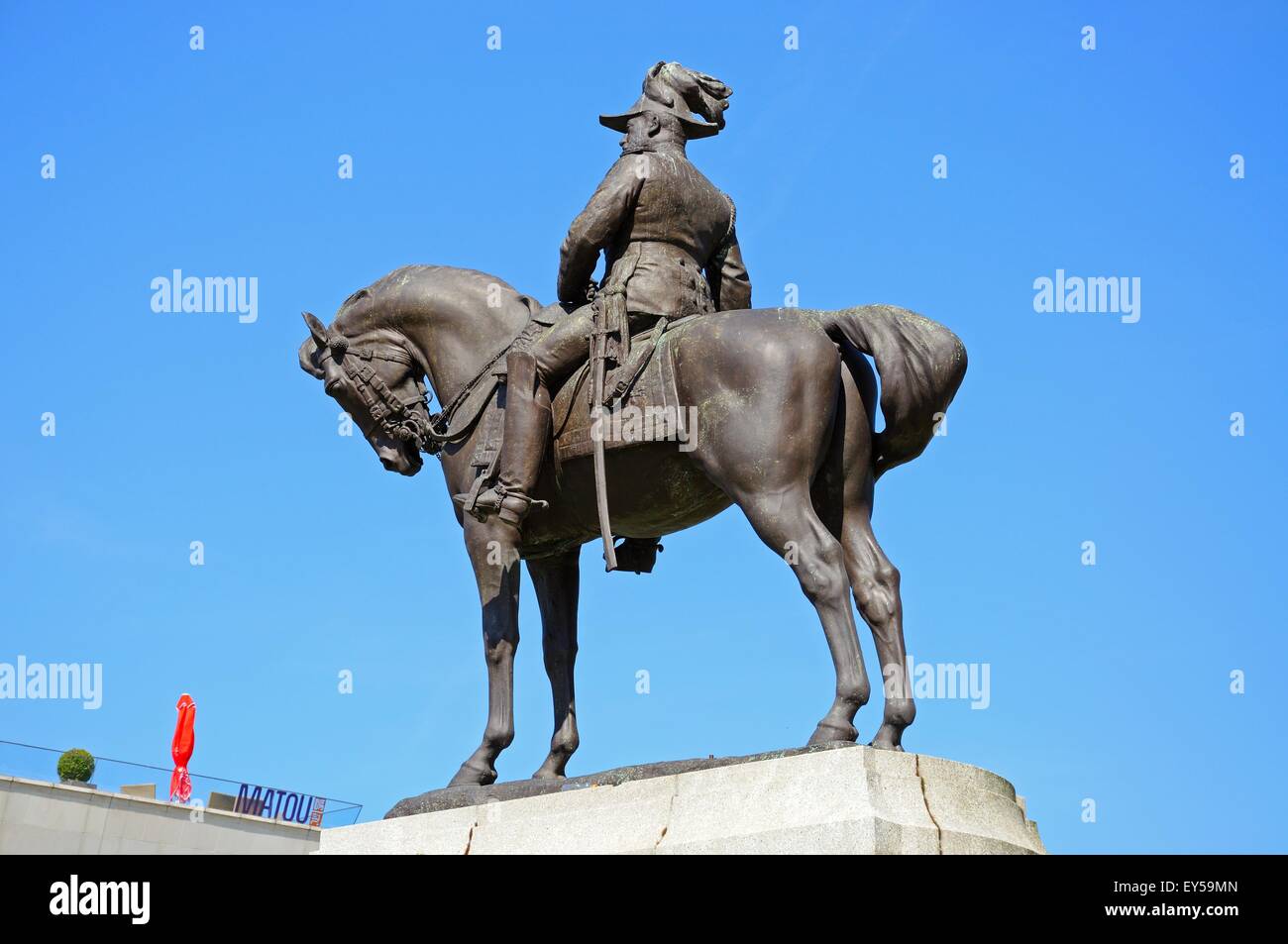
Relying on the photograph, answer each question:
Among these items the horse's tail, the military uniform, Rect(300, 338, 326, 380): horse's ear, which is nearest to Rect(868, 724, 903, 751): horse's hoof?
the horse's tail

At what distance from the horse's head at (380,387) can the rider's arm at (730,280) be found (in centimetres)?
234

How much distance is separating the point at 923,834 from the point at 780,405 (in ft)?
9.62

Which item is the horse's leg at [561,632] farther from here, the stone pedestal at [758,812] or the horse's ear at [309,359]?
the horse's ear at [309,359]

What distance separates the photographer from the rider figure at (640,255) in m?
11.9

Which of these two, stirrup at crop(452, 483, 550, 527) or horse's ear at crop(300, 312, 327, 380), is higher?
horse's ear at crop(300, 312, 327, 380)

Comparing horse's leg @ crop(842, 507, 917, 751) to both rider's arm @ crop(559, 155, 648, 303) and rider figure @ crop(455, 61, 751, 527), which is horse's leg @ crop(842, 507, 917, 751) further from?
rider's arm @ crop(559, 155, 648, 303)

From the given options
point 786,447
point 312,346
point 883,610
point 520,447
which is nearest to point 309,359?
point 312,346

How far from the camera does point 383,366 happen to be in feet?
43.3

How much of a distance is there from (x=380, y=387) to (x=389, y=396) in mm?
104

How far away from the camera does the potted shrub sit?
95.0 ft

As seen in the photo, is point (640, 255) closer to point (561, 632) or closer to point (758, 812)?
point (561, 632)

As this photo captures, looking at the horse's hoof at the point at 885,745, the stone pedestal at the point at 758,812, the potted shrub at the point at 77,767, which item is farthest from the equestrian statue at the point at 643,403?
the potted shrub at the point at 77,767
